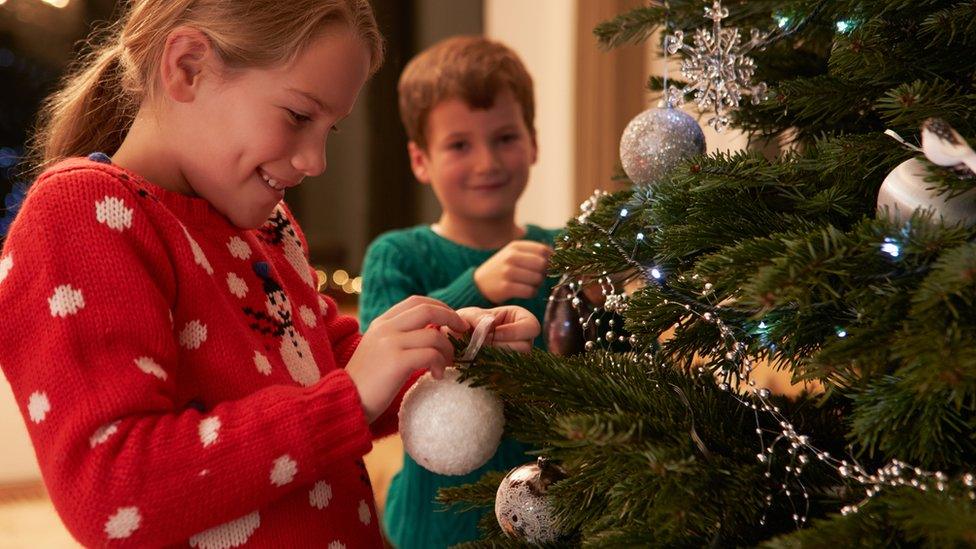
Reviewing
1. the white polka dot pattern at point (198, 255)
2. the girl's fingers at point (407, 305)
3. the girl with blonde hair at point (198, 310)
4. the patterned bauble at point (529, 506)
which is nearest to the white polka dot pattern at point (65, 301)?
the girl with blonde hair at point (198, 310)

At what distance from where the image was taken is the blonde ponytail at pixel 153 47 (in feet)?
2.41

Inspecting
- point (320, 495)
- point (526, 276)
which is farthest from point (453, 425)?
point (526, 276)

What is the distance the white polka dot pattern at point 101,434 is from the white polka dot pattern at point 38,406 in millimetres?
36

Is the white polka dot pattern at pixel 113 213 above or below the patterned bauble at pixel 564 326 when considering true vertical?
above

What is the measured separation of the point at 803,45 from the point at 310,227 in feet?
7.04

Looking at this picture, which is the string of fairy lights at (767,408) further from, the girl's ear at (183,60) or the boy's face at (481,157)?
the boy's face at (481,157)

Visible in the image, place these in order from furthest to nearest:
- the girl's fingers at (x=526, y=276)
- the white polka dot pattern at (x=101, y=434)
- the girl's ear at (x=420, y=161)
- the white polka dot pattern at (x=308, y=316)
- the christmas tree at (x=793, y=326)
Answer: the girl's ear at (x=420, y=161) < the girl's fingers at (x=526, y=276) < the white polka dot pattern at (x=308, y=316) < the white polka dot pattern at (x=101, y=434) < the christmas tree at (x=793, y=326)

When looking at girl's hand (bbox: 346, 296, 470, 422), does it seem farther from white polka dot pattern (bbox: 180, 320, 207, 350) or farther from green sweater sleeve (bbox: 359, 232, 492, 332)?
green sweater sleeve (bbox: 359, 232, 492, 332)

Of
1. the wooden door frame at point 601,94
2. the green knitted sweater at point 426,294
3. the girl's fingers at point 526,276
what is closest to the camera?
the girl's fingers at point 526,276

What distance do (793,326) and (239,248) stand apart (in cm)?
46

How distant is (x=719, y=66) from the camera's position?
0.72 m

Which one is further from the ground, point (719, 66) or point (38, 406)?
point (719, 66)

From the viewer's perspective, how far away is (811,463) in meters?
0.56

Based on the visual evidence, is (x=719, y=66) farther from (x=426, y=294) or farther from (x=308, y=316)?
(x=426, y=294)
